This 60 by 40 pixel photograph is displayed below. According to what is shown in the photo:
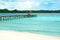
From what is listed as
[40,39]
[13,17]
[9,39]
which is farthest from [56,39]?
[13,17]

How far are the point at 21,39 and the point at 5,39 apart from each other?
2.13ft

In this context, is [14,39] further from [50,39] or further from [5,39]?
[50,39]

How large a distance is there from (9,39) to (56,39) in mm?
1833

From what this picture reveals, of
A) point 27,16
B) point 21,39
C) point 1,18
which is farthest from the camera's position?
point 27,16

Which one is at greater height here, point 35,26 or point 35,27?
Answer: point 35,27

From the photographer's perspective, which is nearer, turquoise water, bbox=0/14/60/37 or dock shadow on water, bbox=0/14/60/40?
dock shadow on water, bbox=0/14/60/40

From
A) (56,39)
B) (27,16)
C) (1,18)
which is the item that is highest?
(56,39)

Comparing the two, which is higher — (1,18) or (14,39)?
(14,39)

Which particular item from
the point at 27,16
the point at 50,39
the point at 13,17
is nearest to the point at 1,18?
the point at 13,17

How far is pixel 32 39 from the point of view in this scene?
7.15 metres

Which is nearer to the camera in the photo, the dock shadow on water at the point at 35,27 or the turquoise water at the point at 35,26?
the dock shadow on water at the point at 35,27

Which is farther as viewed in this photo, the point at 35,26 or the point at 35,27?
the point at 35,26

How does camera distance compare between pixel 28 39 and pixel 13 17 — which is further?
pixel 13 17

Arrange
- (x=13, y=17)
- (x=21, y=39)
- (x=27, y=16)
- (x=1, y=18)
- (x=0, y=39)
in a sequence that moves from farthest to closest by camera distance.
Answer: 1. (x=27, y=16)
2. (x=13, y=17)
3. (x=1, y=18)
4. (x=21, y=39)
5. (x=0, y=39)
